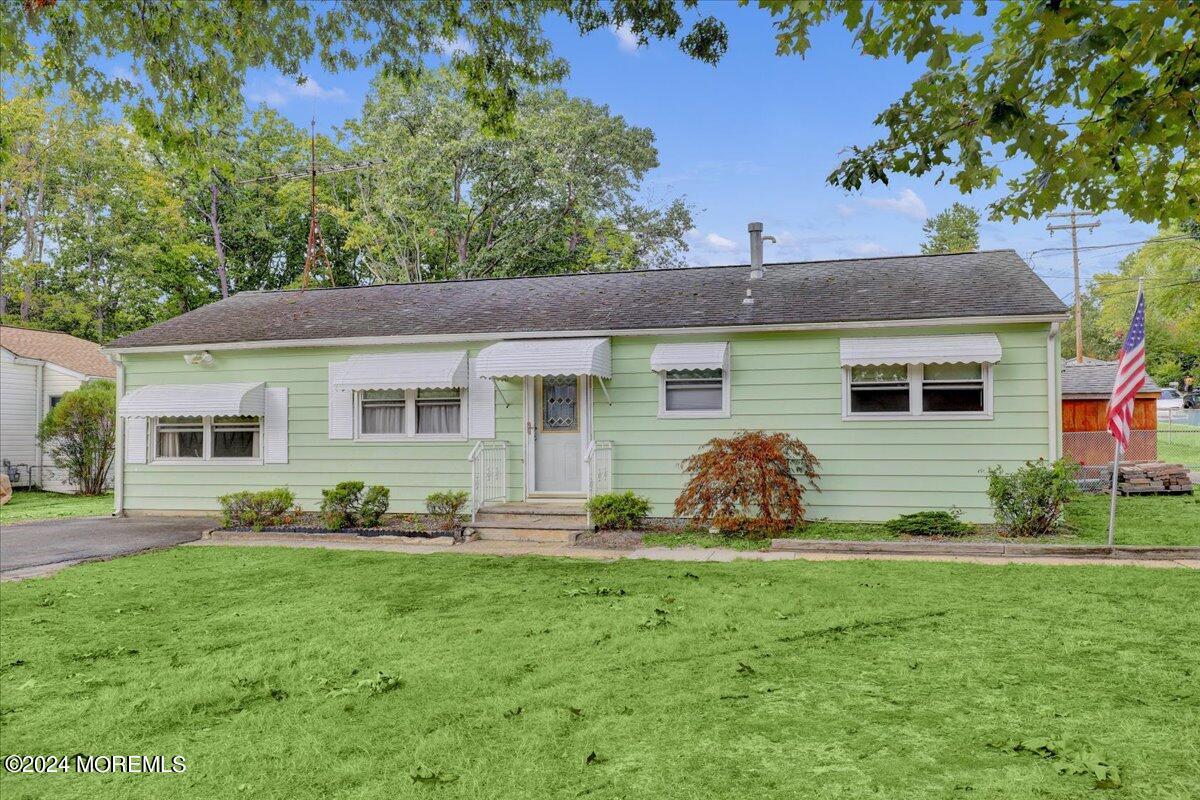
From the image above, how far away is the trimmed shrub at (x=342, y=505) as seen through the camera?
10680 mm

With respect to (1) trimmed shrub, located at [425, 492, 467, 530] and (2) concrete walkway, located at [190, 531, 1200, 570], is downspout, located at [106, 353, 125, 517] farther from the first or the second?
(1) trimmed shrub, located at [425, 492, 467, 530]

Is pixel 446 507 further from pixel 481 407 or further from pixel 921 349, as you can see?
pixel 921 349

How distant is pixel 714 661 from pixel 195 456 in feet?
37.5

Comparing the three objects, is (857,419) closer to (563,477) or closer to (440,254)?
(563,477)

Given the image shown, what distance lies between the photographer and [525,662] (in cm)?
470

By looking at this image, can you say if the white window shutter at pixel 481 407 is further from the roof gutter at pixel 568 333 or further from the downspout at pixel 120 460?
the downspout at pixel 120 460

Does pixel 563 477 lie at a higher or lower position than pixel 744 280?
lower

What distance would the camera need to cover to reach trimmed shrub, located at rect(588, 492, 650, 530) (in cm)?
1010

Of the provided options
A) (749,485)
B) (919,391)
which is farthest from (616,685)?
(919,391)

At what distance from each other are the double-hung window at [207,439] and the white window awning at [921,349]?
9.80m

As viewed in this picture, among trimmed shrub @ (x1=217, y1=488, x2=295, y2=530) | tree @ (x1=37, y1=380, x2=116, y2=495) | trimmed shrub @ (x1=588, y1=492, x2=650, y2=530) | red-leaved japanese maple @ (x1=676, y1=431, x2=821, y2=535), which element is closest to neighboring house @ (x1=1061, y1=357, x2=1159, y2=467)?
red-leaved japanese maple @ (x1=676, y1=431, x2=821, y2=535)

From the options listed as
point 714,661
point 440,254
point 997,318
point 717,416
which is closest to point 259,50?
point 714,661

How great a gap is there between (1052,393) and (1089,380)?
909 cm

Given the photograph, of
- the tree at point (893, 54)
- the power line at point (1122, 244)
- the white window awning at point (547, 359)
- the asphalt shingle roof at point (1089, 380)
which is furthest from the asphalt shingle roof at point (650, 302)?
the power line at point (1122, 244)
